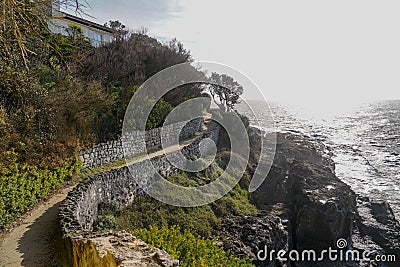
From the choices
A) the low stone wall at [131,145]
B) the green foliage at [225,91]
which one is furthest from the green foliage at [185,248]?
the green foliage at [225,91]

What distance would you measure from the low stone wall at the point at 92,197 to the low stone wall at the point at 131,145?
2371mm

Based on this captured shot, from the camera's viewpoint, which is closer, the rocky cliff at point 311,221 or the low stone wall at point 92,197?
the low stone wall at point 92,197

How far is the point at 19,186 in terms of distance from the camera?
12.2m

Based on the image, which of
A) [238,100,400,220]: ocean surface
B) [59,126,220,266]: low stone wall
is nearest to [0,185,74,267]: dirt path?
[59,126,220,266]: low stone wall

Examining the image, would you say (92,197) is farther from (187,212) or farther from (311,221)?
(311,221)

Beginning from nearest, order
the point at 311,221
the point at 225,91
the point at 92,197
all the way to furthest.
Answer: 1. the point at 92,197
2. the point at 311,221
3. the point at 225,91

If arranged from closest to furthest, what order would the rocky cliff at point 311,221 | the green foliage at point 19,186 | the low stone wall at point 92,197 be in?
the low stone wall at point 92,197, the green foliage at point 19,186, the rocky cliff at point 311,221

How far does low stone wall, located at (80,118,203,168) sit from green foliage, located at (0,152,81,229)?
445 cm

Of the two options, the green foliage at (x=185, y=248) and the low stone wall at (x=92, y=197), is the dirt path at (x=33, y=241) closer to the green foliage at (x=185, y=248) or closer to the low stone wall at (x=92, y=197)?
the low stone wall at (x=92, y=197)

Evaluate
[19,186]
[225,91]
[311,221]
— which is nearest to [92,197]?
[19,186]

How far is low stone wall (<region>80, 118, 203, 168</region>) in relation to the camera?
772 inches

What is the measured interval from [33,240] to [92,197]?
4.39m

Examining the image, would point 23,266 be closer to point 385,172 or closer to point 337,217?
point 337,217

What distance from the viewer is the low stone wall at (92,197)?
8.66 meters
